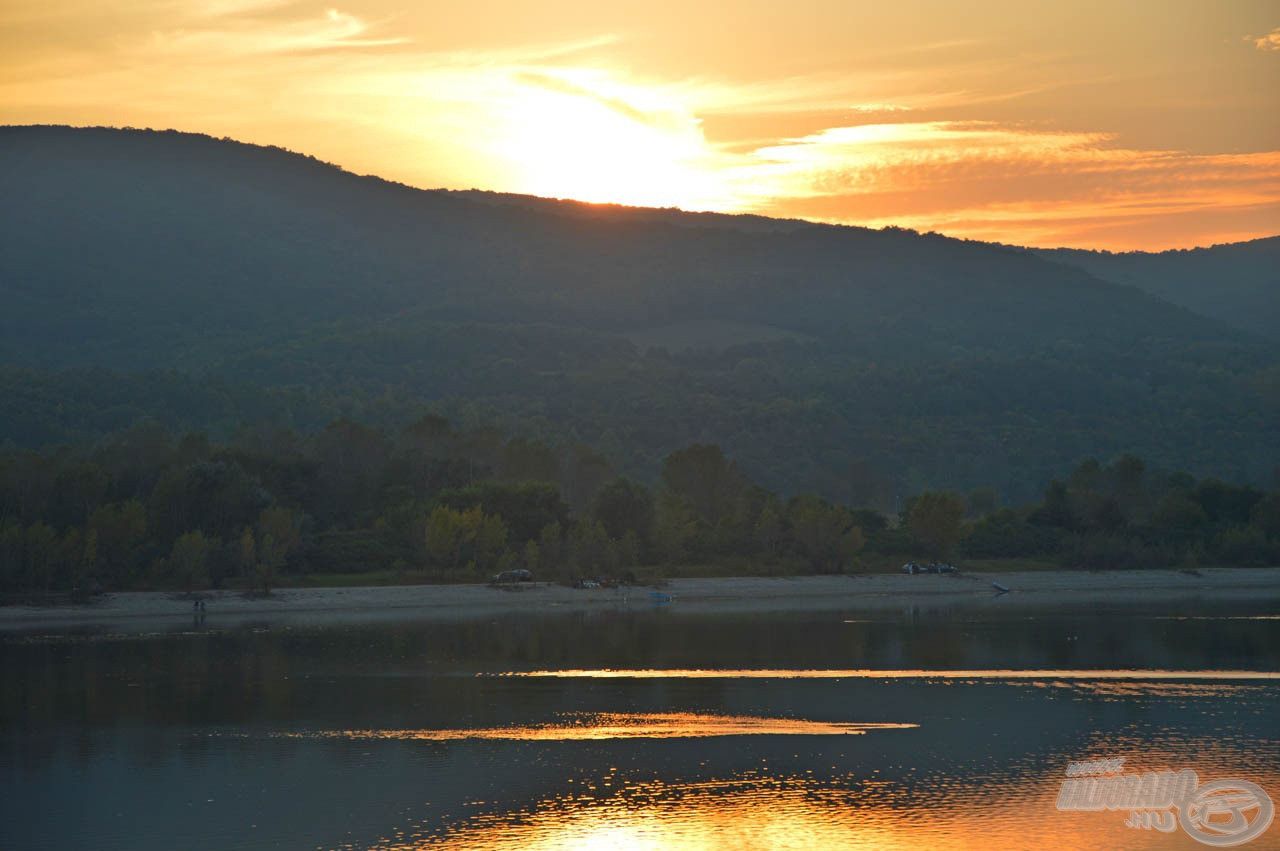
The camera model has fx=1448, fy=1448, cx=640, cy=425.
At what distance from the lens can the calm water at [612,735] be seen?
4394 cm

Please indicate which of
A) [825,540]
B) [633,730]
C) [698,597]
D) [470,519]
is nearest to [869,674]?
[633,730]

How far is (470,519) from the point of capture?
431 ft

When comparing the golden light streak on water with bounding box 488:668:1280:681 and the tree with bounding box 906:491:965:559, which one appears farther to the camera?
the tree with bounding box 906:491:965:559

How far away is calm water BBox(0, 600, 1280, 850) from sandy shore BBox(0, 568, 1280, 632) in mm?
10626

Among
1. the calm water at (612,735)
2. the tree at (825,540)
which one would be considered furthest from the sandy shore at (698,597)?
the calm water at (612,735)

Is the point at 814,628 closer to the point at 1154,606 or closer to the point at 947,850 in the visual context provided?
the point at 1154,606

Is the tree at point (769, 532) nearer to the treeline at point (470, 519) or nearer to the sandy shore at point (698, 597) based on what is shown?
the treeline at point (470, 519)

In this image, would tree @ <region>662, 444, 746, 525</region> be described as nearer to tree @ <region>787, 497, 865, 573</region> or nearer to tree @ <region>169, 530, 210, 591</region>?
tree @ <region>787, 497, 865, 573</region>

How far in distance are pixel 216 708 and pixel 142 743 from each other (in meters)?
8.98

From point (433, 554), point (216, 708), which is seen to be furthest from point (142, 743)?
point (433, 554)

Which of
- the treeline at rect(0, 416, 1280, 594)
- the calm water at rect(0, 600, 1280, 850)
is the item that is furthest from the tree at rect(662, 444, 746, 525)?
the calm water at rect(0, 600, 1280, 850)

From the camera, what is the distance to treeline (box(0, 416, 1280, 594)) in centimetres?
11681

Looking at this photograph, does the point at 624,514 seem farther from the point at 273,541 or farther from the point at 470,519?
the point at 273,541

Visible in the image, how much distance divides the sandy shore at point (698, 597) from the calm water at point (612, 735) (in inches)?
418
